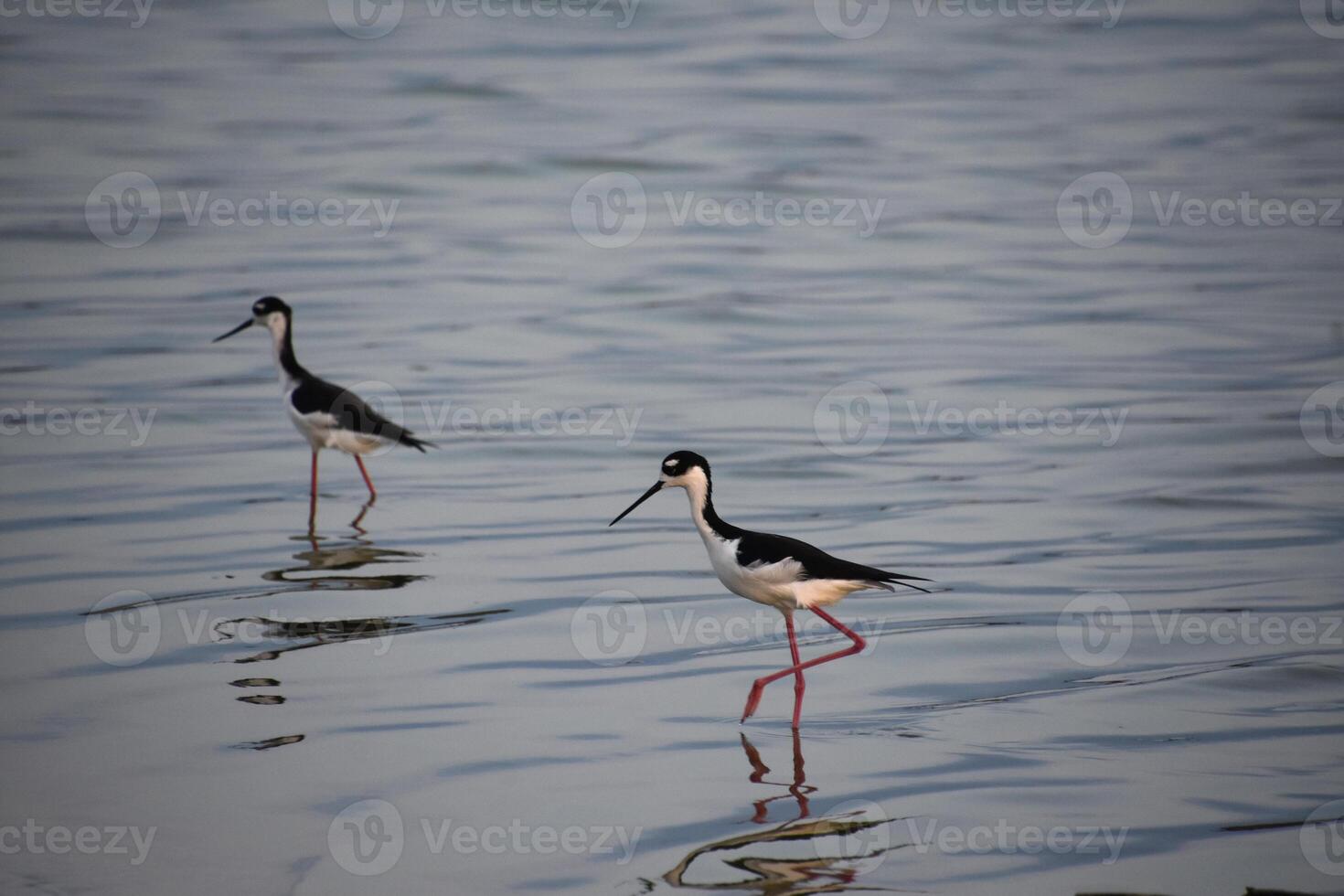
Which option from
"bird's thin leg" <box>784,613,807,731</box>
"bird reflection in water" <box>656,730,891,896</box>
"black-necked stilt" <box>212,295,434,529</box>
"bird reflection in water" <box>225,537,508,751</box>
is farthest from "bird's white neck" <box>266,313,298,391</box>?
"bird reflection in water" <box>656,730,891,896</box>

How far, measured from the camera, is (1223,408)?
14227 millimetres

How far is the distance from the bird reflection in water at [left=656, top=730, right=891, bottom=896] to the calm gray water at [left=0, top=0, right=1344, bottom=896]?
3 cm

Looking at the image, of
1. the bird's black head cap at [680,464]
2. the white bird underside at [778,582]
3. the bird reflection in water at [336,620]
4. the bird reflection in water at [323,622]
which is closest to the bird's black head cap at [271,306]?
the bird reflection in water at [323,622]

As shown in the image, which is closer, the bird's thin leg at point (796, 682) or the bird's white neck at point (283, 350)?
the bird's thin leg at point (796, 682)

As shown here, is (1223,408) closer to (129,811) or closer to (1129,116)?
(129,811)

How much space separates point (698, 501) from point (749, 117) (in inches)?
940

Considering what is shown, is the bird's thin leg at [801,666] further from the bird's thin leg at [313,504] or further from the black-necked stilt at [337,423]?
the black-necked stilt at [337,423]

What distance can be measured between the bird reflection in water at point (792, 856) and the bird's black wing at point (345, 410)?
21.5 feet

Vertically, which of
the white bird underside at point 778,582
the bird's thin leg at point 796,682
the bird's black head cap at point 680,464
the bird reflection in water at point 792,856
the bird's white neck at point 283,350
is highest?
the bird's white neck at point 283,350

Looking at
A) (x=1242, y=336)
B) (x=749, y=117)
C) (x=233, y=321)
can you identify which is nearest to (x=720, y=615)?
(x=1242, y=336)

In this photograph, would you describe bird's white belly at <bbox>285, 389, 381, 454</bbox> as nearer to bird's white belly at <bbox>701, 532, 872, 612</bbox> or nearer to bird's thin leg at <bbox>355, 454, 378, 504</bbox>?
bird's thin leg at <bbox>355, 454, 378, 504</bbox>

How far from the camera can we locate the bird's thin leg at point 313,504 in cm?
1143

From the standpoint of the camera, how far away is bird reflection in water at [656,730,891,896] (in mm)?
5758

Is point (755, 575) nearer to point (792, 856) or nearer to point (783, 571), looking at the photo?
point (783, 571)
